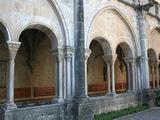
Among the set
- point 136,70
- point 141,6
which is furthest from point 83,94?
point 141,6

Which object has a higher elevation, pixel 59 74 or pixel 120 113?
pixel 59 74

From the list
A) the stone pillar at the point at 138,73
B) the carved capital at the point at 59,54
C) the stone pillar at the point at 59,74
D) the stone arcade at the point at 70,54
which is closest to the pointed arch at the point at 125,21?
the stone arcade at the point at 70,54

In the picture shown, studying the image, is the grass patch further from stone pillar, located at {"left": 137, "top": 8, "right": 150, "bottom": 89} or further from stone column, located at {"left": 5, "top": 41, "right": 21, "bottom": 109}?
stone column, located at {"left": 5, "top": 41, "right": 21, "bottom": 109}

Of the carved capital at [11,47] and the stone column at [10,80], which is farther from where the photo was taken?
the carved capital at [11,47]

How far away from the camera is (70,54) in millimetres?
8969

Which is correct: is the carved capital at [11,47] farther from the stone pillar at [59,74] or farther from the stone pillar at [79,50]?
the stone pillar at [79,50]

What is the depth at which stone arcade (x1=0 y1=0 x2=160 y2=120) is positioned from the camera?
7.65 meters

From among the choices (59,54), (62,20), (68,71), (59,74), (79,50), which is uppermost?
(62,20)

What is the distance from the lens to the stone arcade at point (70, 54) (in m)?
7.65

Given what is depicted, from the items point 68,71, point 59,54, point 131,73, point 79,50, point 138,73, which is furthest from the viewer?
point 138,73

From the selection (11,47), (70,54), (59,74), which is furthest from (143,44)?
(11,47)

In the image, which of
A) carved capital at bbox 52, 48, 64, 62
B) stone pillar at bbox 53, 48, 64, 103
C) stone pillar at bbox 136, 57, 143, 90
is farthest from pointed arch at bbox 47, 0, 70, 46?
stone pillar at bbox 136, 57, 143, 90

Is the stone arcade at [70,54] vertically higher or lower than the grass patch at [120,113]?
A: higher

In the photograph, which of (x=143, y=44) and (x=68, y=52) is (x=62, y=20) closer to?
(x=68, y=52)
